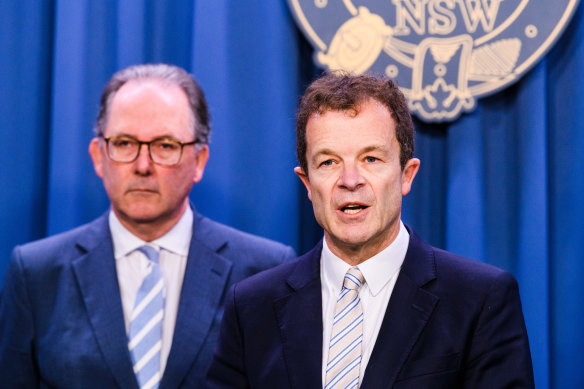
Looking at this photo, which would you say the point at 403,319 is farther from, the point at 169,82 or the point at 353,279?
the point at 169,82

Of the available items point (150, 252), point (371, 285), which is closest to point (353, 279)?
point (371, 285)

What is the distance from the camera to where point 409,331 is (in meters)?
1.38

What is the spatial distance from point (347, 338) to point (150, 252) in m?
0.69

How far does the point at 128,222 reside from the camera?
1.93 m

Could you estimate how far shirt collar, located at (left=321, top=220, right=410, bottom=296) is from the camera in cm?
146

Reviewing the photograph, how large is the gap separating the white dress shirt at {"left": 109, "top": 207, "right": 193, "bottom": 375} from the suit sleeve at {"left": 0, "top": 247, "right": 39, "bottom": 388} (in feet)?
0.79

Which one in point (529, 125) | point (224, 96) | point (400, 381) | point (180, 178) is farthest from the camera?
point (224, 96)

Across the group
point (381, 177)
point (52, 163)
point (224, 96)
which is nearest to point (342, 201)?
point (381, 177)

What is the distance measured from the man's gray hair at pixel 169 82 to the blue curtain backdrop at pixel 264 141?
26 cm

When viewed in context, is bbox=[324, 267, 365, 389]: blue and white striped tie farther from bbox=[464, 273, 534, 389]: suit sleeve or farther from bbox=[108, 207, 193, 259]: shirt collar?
bbox=[108, 207, 193, 259]: shirt collar

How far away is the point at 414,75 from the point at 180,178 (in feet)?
2.49

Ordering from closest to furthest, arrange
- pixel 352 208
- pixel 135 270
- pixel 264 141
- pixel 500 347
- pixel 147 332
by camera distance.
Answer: pixel 500 347 < pixel 352 208 < pixel 147 332 < pixel 135 270 < pixel 264 141

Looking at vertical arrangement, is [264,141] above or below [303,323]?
above

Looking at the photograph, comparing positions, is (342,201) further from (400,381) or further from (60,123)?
(60,123)
